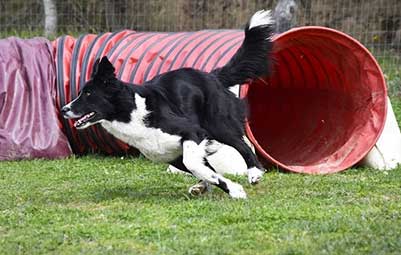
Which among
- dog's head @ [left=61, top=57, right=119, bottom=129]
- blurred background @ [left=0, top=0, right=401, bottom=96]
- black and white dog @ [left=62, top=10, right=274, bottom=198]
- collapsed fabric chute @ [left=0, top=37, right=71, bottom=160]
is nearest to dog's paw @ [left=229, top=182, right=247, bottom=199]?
black and white dog @ [left=62, top=10, right=274, bottom=198]

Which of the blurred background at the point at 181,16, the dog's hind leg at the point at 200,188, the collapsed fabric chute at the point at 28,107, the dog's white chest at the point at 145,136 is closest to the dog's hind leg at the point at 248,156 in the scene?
the dog's hind leg at the point at 200,188

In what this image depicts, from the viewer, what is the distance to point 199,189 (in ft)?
20.8

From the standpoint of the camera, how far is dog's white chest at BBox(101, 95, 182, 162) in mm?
6070

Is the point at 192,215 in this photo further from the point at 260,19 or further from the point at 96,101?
the point at 260,19

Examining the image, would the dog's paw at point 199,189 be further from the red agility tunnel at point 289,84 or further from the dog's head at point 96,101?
the red agility tunnel at point 289,84

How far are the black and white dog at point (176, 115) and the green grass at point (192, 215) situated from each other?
29cm

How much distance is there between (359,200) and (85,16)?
394 inches

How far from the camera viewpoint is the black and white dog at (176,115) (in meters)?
6.04

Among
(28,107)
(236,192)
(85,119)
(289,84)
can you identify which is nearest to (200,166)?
(236,192)

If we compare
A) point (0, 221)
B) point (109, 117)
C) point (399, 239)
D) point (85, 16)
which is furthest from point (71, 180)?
point (85, 16)

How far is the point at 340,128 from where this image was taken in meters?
8.52

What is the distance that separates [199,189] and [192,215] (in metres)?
0.90

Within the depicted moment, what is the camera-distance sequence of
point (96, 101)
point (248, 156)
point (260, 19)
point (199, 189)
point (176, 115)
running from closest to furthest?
point (96, 101), point (176, 115), point (199, 189), point (248, 156), point (260, 19)

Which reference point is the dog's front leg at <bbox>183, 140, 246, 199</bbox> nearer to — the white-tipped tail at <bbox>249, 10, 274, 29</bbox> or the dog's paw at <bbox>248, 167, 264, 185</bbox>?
the dog's paw at <bbox>248, 167, 264, 185</bbox>
